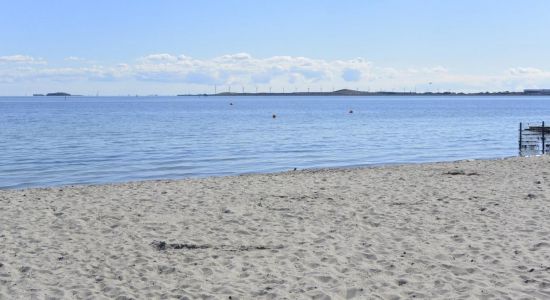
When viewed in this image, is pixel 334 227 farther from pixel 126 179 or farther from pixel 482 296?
pixel 126 179

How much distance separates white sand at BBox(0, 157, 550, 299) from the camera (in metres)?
7.97

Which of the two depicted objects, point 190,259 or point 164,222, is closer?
point 190,259

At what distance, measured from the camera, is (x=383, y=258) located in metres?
9.24

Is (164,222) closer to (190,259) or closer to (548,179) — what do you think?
(190,259)

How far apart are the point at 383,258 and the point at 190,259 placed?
9.48 ft

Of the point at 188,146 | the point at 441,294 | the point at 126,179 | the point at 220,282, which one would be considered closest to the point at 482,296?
the point at 441,294

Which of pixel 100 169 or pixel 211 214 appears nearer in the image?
pixel 211 214

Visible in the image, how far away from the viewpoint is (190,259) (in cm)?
934

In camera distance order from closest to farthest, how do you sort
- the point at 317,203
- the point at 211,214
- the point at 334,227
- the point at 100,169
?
the point at 334,227 → the point at 211,214 → the point at 317,203 → the point at 100,169

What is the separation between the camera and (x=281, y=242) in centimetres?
1036

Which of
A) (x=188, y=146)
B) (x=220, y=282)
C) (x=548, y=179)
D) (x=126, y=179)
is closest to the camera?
(x=220, y=282)

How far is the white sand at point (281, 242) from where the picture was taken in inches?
314

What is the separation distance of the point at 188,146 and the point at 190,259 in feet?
95.9

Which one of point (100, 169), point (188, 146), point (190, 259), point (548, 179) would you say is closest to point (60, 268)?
point (190, 259)
